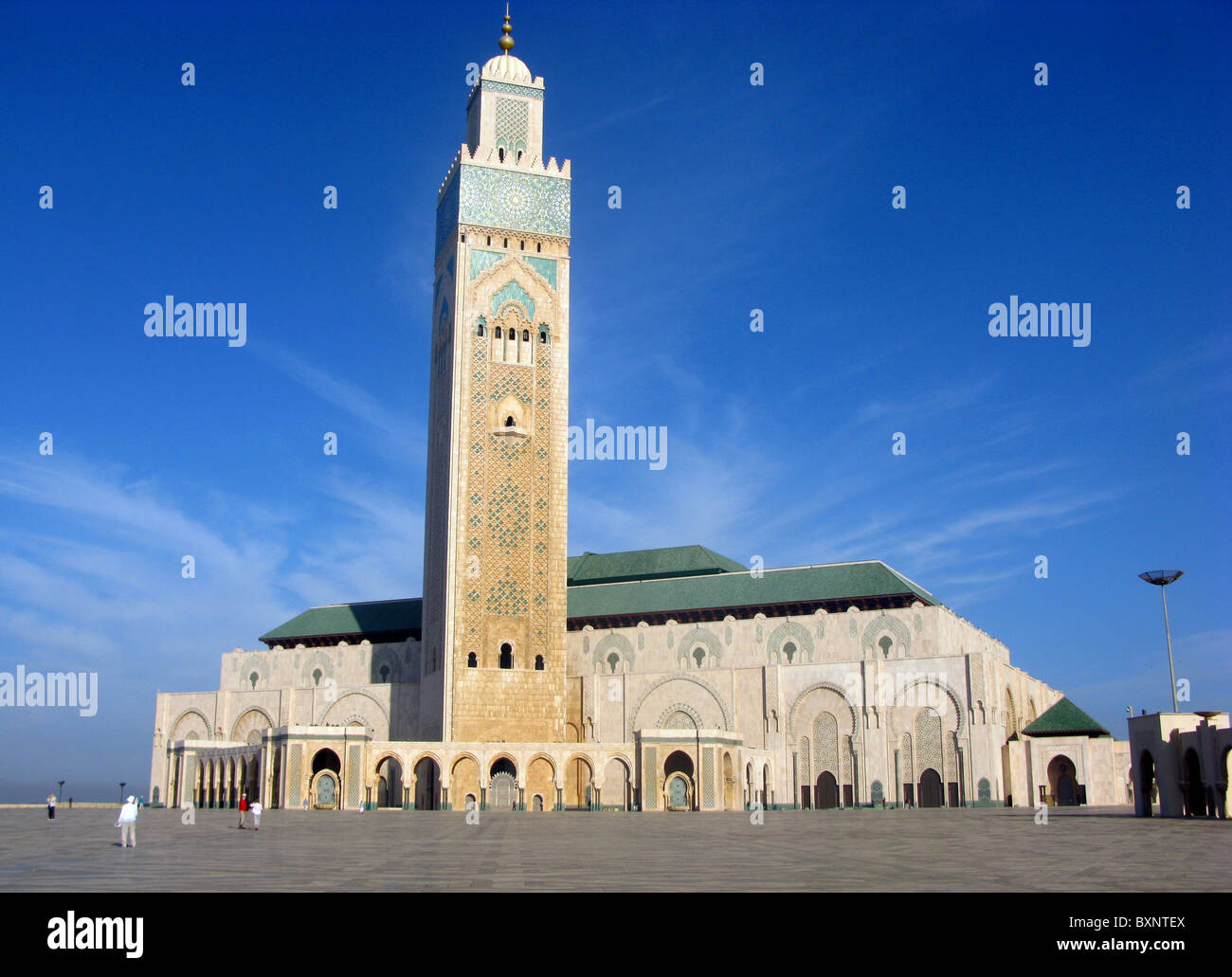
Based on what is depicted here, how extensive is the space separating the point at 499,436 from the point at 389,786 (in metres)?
14.3

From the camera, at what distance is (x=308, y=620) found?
58.5 meters

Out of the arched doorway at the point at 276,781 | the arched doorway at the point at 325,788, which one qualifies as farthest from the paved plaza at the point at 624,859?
the arched doorway at the point at 325,788

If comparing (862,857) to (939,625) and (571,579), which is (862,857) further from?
(571,579)

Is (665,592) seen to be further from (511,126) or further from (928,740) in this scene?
(511,126)

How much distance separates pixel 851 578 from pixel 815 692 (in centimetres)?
523

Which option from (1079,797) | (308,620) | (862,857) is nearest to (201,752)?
(308,620)

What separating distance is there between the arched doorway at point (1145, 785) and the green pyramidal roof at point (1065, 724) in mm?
14373

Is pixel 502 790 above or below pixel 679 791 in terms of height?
above

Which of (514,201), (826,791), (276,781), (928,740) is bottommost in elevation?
Result: (826,791)

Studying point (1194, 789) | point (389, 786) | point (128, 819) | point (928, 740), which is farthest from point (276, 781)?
point (1194, 789)

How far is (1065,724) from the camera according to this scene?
149 feet

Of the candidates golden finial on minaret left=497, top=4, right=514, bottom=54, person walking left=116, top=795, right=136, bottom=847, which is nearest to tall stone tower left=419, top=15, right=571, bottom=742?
golden finial on minaret left=497, top=4, right=514, bottom=54

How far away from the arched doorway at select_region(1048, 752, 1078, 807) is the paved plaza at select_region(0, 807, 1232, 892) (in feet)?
82.6

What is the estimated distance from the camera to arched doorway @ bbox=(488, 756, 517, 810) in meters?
42.4
